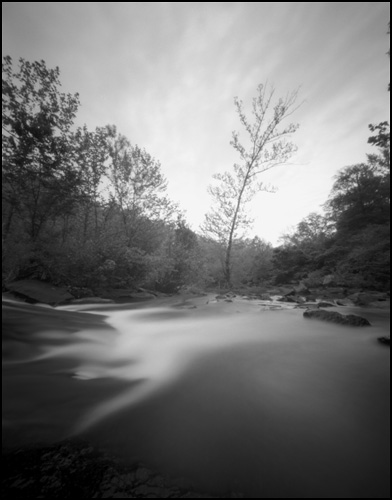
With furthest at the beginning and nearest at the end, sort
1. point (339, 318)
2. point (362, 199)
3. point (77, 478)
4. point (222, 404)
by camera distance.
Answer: point (362, 199) → point (339, 318) → point (222, 404) → point (77, 478)

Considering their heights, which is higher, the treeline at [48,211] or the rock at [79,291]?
the treeline at [48,211]

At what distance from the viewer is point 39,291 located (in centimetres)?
590

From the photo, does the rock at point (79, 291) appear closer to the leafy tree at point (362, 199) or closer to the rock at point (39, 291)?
the rock at point (39, 291)

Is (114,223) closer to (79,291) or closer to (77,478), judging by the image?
(79,291)

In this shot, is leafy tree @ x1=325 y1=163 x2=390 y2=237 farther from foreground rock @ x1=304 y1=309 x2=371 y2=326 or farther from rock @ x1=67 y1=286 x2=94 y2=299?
rock @ x1=67 y1=286 x2=94 y2=299

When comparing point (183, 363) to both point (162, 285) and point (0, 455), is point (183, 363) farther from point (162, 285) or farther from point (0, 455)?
point (162, 285)

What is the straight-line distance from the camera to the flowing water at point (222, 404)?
3.44 feet

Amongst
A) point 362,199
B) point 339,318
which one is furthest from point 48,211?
point 362,199

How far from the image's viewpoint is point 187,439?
125cm

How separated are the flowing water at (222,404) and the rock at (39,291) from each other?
3.01m

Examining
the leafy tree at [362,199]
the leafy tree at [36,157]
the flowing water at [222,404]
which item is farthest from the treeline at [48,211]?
the leafy tree at [362,199]

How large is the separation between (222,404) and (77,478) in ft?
3.18

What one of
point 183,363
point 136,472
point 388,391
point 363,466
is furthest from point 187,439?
point 388,391

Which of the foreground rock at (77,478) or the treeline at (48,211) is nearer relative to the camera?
the foreground rock at (77,478)
